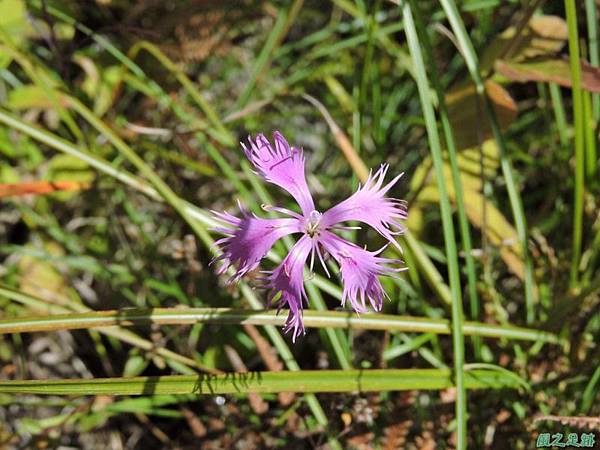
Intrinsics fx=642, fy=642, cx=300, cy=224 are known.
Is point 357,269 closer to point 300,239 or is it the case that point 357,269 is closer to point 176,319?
point 300,239

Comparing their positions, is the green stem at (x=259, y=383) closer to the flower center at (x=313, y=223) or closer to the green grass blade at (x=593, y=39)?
the flower center at (x=313, y=223)

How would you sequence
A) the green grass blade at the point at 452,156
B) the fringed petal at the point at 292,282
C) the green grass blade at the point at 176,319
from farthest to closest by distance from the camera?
1. the green grass blade at the point at 452,156
2. the green grass blade at the point at 176,319
3. the fringed petal at the point at 292,282

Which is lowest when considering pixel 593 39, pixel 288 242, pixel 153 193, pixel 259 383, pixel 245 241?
pixel 259 383

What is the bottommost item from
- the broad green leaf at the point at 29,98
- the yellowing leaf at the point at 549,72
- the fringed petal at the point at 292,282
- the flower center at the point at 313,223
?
the fringed petal at the point at 292,282

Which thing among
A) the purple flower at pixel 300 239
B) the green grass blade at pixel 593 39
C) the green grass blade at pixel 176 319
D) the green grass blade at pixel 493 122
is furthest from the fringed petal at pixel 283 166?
the green grass blade at pixel 593 39

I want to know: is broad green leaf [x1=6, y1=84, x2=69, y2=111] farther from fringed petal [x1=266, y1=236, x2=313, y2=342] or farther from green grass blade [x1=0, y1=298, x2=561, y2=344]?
fringed petal [x1=266, y1=236, x2=313, y2=342]

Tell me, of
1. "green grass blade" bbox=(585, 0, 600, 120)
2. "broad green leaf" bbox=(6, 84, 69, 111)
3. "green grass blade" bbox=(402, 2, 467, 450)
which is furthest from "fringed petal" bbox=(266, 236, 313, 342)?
"broad green leaf" bbox=(6, 84, 69, 111)

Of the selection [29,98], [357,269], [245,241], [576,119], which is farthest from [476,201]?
[29,98]
